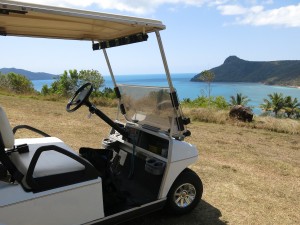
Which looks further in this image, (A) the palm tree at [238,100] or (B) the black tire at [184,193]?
(A) the palm tree at [238,100]

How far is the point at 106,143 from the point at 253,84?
18433 cm

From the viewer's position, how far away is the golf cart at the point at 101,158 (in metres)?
2.30

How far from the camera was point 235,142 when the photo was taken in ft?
25.9

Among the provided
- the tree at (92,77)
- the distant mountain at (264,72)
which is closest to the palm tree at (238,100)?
the tree at (92,77)

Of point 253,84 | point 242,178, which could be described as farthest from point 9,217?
point 253,84

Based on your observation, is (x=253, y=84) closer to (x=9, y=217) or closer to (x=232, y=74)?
(x=232, y=74)

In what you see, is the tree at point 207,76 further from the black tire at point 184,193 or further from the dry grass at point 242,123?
the black tire at point 184,193

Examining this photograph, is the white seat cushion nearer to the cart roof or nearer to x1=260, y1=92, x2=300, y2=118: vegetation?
the cart roof

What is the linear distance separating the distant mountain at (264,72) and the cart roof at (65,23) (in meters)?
154

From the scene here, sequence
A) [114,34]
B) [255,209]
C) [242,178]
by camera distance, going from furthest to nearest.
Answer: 1. [242,178]
2. [255,209]
3. [114,34]

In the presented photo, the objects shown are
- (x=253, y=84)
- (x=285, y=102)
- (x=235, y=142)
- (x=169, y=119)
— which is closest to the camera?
(x=169, y=119)

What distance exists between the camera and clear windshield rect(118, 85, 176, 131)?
3.23 metres

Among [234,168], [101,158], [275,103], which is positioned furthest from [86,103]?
[275,103]

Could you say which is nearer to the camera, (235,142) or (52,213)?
(52,213)
